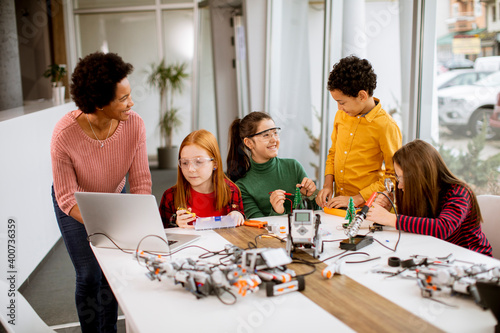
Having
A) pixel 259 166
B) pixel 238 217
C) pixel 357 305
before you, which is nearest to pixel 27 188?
pixel 259 166

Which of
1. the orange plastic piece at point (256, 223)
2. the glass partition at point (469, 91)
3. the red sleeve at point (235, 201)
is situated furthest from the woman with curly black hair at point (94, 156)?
the glass partition at point (469, 91)

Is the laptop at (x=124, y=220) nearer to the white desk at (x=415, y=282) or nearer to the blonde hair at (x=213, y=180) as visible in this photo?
the blonde hair at (x=213, y=180)

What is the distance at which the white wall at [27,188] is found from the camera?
3.29 meters

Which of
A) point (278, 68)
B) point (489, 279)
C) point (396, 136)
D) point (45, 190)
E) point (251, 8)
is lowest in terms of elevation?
point (45, 190)

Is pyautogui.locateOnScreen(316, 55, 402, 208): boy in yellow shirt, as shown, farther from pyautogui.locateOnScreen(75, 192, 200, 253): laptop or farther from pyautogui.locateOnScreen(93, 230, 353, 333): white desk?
pyautogui.locateOnScreen(93, 230, 353, 333): white desk

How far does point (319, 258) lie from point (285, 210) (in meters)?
0.92

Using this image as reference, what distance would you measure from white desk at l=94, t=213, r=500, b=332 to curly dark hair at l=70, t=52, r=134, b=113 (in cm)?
77

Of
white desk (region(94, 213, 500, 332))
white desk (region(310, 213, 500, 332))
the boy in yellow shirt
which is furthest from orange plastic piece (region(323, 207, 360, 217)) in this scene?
white desk (region(94, 213, 500, 332))

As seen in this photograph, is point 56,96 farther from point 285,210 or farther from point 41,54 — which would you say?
point 285,210

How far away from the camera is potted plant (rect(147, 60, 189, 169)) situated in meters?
8.64

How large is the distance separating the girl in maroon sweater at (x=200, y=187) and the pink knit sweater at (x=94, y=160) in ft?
0.56

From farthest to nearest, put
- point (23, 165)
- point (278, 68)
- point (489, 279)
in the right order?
point (278, 68), point (23, 165), point (489, 279)

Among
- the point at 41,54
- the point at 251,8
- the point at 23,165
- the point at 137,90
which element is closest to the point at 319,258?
the point at 23,165

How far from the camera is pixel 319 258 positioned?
1.81 m
